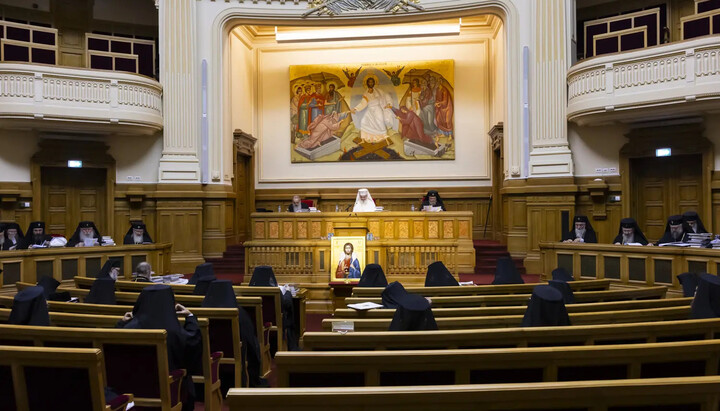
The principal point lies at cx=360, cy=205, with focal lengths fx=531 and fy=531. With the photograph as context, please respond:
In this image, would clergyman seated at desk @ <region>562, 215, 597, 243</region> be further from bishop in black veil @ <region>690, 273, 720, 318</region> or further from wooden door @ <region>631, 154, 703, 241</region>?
bishop in black veil @ <region>690, 273, 720, 318</region>

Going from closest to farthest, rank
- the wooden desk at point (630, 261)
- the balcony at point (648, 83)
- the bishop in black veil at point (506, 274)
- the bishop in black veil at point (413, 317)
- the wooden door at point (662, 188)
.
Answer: the bishop in black veil at point (413, 317) < the bishop in black veil at point (506, 274) < the wooden desk at point (630, 261) < the balcony at point (648, 83) < the wooden door at point (662, 188)

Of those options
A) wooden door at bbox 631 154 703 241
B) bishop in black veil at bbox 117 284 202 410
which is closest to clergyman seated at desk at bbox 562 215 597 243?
wooden door at bbox 631 154 703 241

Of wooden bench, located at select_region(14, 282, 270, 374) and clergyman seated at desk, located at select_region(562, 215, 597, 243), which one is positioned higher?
clergyman seated at desk, located at select_region(562, 215, 597, 243)

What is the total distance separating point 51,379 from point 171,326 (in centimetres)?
104

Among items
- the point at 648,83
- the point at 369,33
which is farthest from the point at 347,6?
the point at 648,83

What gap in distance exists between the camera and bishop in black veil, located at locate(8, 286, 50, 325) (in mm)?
4090

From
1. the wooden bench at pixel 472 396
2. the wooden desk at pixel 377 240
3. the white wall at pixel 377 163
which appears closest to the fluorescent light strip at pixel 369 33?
the white wall at pixel 377 163

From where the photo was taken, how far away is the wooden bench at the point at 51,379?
9.89 feet

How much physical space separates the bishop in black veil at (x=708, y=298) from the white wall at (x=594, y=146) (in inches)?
334

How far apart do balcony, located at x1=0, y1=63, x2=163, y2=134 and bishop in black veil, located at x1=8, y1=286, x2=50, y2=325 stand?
9050mm

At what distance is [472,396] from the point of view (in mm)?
2135

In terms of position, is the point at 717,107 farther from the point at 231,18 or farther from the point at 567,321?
the point at 231,18

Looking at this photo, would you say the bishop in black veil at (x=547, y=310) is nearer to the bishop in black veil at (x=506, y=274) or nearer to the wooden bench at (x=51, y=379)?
the wooden bench at (x=51, y=379)

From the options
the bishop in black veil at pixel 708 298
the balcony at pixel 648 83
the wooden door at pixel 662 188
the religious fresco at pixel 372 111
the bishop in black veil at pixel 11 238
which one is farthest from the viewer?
the religious fresco at pixel 372 111
